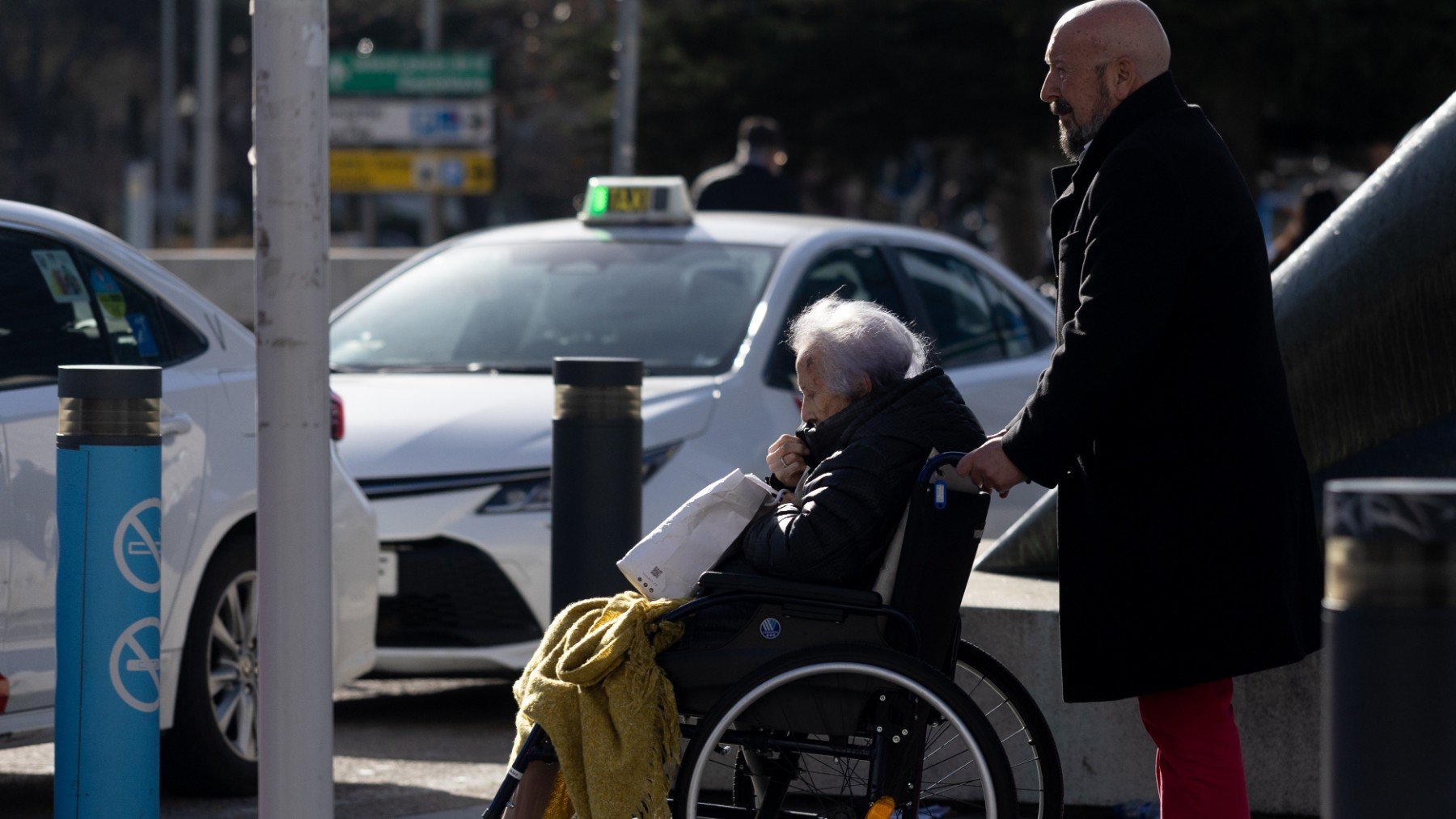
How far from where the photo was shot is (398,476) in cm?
661

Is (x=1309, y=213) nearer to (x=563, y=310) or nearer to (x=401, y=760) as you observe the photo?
(x=563, y=310)

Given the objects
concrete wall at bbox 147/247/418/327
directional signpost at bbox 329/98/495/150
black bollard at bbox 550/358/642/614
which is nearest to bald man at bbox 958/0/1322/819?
black bollard at bbox 550/358/642/614

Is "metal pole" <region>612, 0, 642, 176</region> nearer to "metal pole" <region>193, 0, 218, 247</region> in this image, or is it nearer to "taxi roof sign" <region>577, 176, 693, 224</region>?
"taxi roof sign" <region>577, 176, 693, 224</region>

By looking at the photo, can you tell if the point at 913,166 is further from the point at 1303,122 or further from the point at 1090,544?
the point at 1090,544

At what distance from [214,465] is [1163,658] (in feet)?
8.88

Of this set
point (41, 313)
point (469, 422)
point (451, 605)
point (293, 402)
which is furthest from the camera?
point (469, 422)

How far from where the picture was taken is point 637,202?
26.3ft

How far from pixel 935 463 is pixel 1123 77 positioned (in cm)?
76

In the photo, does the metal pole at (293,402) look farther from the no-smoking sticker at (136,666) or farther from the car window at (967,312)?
the car window at (967,312)

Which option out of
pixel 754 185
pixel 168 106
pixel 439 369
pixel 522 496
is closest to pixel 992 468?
pixel 522 496

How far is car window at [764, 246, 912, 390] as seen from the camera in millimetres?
7191

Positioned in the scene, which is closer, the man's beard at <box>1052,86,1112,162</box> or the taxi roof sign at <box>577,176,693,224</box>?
the man's beard at <box>1052,86,1112,162</box>

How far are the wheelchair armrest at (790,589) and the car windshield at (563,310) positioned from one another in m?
3.08

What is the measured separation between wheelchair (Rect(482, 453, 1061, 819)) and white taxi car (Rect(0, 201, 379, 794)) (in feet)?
4.90
